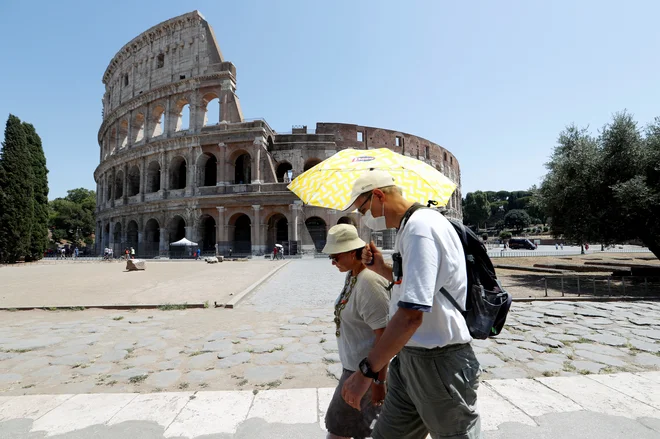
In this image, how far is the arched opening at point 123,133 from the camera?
1411 inches

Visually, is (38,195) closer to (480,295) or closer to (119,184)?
(119,184)

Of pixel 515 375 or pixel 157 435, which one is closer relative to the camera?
pixel 157 435

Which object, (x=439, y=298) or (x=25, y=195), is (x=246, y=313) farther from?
(x=25, y=195)

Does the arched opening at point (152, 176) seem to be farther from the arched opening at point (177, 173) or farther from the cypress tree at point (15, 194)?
the cypress tree at point (15, 194)

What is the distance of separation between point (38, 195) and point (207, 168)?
1471 cm

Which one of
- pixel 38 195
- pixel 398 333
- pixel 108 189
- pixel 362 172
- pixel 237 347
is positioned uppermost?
pixel 108 189

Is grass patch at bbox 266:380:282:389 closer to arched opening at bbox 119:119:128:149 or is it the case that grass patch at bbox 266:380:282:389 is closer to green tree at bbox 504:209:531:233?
arched opening at bbox 119:119:128:149

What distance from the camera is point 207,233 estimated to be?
32312mm

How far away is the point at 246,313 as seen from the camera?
22.5 feet

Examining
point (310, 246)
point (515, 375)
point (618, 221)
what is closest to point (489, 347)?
point (515, 375)

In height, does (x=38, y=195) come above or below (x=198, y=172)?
below

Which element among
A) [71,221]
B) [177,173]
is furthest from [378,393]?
[71,221]

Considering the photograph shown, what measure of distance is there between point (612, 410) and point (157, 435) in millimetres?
3476

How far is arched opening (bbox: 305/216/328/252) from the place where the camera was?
96.5ft
